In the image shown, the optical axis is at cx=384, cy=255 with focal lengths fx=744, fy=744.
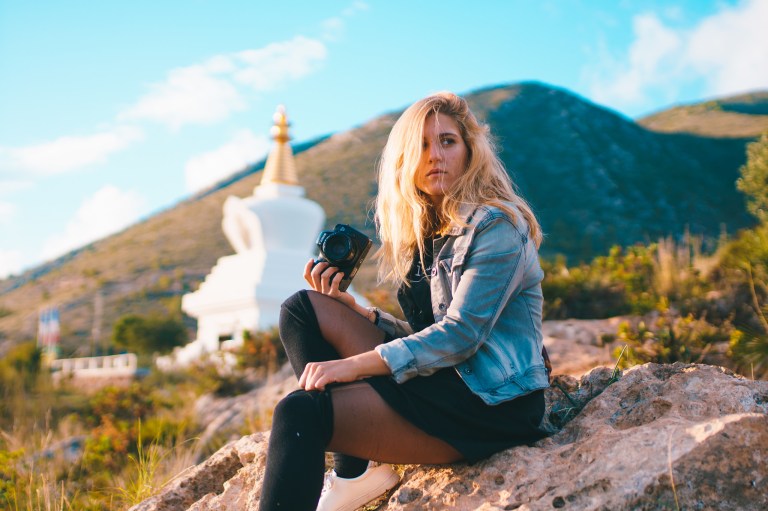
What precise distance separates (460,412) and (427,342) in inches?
10.2

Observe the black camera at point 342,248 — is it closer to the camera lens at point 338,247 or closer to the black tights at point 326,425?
the camera lens at point 338,247

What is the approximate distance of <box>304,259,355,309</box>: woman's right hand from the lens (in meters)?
2.91

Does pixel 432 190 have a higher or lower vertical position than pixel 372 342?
higher

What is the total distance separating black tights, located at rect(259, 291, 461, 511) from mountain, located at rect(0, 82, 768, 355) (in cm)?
2756

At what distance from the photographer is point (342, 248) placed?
2965 millimetres

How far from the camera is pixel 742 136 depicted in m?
59.3

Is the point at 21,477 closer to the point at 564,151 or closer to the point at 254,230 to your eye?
the point at 254,230

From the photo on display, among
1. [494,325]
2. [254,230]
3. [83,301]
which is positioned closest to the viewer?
[494,325]

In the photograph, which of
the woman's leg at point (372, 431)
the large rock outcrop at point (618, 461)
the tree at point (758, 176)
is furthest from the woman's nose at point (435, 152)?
the tree at point (758, 176)

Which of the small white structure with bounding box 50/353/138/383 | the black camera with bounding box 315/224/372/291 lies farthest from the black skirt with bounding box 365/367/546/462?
the small white structure with bounding box 50/353/138/383

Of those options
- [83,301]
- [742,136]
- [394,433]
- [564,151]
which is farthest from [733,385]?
[742,136]

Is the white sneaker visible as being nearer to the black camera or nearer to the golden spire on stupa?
the black camera

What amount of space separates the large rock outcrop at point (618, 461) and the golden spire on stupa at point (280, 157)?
12779 mm

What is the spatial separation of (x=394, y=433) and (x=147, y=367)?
697 inches
